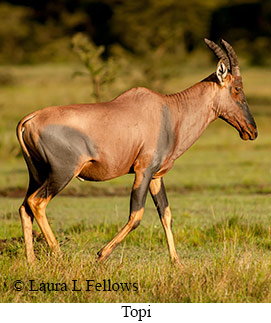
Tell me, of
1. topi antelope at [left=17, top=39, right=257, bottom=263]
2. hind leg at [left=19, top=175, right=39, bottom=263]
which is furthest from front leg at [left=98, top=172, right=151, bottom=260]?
hind leg at [left=19, top=175, right=39, bottom=263]

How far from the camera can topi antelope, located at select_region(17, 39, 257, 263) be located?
7105mm

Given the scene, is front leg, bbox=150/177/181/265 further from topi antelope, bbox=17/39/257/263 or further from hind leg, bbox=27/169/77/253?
hind leg, bbox=27/169/77/253

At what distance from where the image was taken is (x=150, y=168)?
7.36 metres

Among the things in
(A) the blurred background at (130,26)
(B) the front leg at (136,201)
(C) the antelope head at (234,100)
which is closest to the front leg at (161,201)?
(B) the front leg at (136,201)

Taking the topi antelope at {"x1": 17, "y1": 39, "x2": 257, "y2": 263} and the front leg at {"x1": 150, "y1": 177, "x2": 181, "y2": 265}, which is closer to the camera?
the topi antelope at {"x1": 17, "y1": 39, "x2": 257, "y2": 263}

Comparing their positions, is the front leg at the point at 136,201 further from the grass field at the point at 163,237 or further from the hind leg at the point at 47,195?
the hind leg at the point at 47,195

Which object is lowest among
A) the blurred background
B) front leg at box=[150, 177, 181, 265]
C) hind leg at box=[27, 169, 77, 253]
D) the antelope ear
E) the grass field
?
the blurred background

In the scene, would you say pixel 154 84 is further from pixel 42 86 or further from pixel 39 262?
pixel 39 262

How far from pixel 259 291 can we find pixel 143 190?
1.49m

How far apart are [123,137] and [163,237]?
2362mm

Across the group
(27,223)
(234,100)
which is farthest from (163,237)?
(27,223)

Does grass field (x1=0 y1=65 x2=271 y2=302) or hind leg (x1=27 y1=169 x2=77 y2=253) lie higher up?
hind leg (x1=27 y1=169 x2=77 y2=253)

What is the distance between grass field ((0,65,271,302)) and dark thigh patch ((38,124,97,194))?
78cm

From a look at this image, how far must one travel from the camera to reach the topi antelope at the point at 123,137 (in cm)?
711
